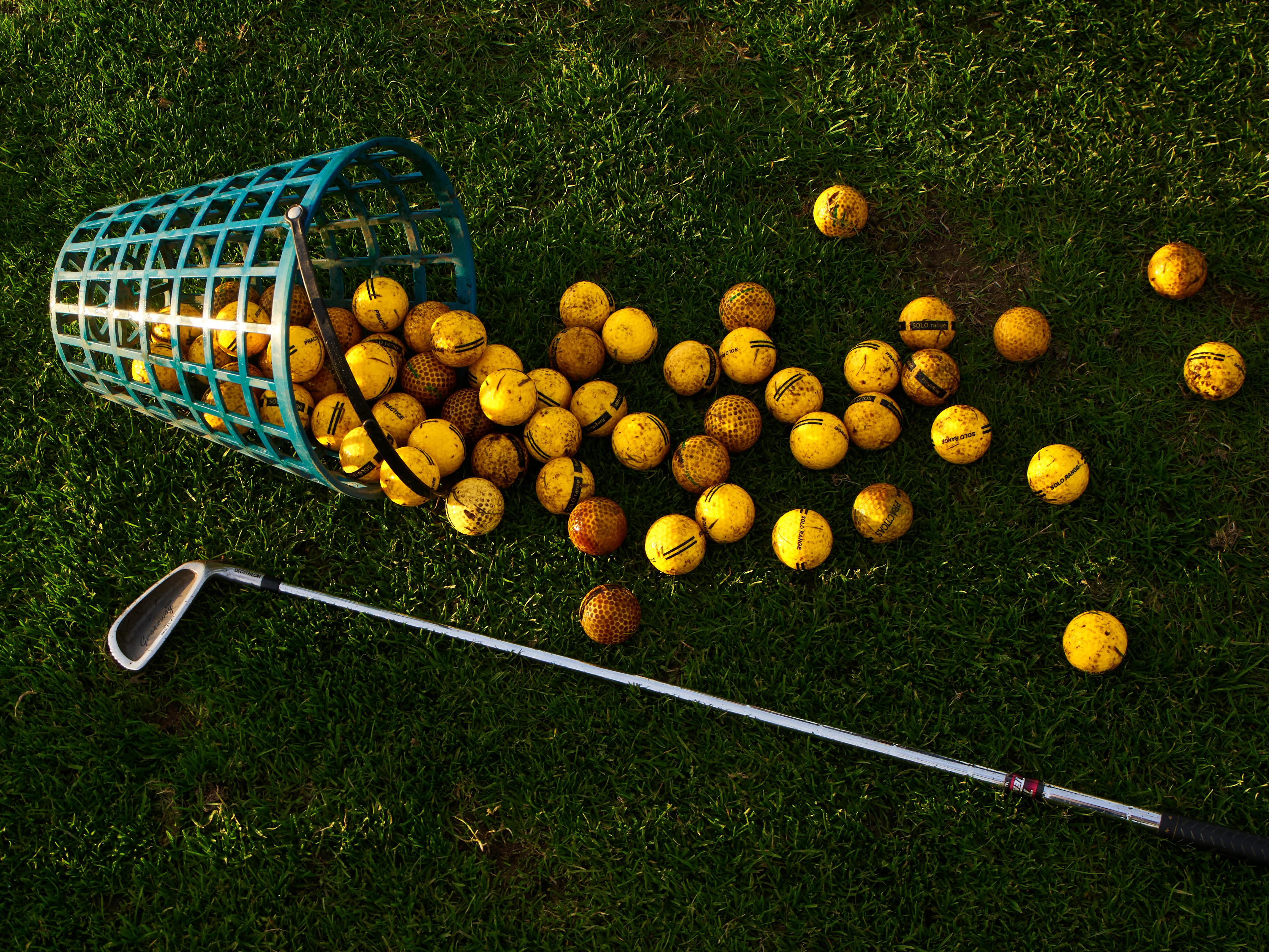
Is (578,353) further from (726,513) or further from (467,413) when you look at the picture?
(726,513)

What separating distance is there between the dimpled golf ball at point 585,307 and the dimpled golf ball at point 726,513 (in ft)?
3.23

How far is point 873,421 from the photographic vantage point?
3.46 m

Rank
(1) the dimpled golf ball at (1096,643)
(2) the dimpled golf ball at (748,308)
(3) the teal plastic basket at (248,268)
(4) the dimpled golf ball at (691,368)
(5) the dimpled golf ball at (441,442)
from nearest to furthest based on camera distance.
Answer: (3) the teal plastic basket at (248,268), (1) the dimpled golf ball at (1096,643), (5) the dimpled golf ball at (441,442), (4) the dimpled golf ball at (691,368), (2) the dimpled golf ball at (748,308)

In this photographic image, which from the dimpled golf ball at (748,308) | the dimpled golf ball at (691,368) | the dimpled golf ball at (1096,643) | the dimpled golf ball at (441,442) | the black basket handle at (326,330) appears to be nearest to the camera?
the black basket handle at (326,330)

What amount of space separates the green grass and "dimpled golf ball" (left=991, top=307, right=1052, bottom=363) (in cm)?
11

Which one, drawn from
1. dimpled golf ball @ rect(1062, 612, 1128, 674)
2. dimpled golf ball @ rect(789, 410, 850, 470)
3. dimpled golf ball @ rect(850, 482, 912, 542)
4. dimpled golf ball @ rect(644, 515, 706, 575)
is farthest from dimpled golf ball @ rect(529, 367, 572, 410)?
dimpled golf ball @ rect(1062, 612, 1128, 674)

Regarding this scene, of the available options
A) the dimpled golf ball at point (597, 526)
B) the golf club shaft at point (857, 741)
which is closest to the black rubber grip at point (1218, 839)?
the golf club shaft at point (857, 741)

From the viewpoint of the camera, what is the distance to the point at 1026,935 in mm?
2857

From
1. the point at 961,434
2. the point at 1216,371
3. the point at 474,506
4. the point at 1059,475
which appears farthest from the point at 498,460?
the point at 1216,371

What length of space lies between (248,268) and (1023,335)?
3163 millimetres

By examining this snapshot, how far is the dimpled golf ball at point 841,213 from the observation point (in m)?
3.94

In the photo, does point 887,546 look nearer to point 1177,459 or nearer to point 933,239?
point 1177,459

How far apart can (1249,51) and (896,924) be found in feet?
14.7

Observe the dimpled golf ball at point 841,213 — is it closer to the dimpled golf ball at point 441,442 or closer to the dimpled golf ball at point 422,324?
the dimpled golf ball at point 422,324
